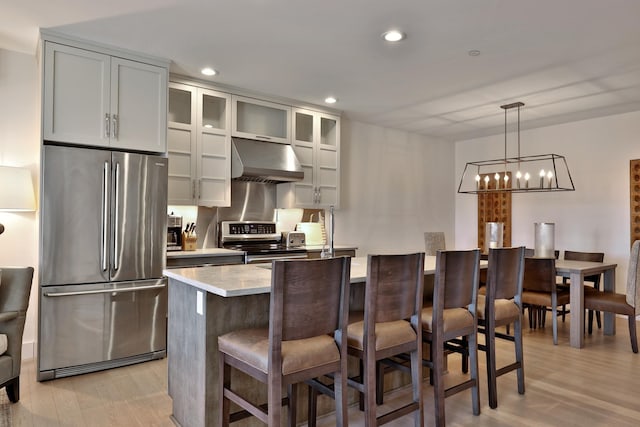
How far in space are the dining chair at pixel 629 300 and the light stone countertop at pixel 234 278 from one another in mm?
2206

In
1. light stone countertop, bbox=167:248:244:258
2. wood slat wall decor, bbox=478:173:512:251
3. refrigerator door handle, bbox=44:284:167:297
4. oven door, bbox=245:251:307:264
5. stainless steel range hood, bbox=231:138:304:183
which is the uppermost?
stainless steel range hood, bbox=231:138:304:183

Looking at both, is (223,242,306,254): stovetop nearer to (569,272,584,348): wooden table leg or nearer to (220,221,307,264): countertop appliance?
(220,221,307,264): countertop appliance

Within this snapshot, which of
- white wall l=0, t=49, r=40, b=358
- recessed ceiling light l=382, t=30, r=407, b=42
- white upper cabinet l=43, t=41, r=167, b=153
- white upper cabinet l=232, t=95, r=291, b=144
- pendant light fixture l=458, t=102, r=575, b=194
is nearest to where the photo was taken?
recessed ceiling light l=382, t=30, r=407, b=42

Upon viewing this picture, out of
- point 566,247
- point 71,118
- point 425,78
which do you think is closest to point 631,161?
point 566,247

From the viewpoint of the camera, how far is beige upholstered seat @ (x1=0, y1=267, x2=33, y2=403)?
263 centimetres

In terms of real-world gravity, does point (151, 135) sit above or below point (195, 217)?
above

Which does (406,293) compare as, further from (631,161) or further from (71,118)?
(631,161)

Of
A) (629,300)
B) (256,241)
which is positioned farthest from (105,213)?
(629,300)

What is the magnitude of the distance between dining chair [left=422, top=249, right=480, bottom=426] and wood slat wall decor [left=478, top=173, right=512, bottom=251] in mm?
4262

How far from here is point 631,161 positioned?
5.28m

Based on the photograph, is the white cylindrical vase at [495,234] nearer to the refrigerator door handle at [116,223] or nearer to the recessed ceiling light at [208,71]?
the recessed ceiling light at [208,71]

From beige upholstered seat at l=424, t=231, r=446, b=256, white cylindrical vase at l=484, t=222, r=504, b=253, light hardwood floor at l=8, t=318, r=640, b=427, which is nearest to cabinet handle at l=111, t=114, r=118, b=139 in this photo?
light hardwood floor at l=8, t=318, r=640, b=427

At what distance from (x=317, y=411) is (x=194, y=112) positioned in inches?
118

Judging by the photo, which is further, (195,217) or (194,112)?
(195,217)
